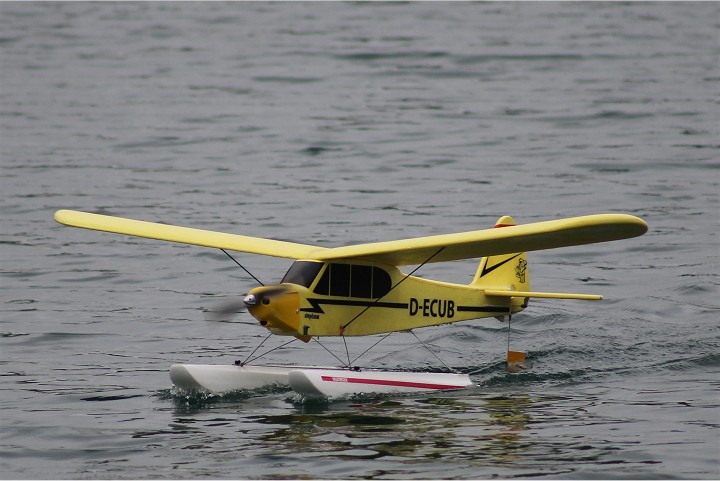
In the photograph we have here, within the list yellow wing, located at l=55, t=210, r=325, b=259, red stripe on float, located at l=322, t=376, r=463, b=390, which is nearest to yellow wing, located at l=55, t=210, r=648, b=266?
yellow wing, located at l=55, t=210, r=325, b=259

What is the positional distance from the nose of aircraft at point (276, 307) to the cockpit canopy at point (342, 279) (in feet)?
1.30

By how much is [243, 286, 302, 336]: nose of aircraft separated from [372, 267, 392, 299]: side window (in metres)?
1.34

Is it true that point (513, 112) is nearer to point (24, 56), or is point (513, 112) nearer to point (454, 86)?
point (454, 86)

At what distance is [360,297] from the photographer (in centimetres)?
1577

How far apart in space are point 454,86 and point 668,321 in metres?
27.4

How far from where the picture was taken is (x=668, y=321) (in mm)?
20141

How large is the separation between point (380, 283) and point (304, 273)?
120cm

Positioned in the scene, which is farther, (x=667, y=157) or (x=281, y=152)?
(x=281, y=152)

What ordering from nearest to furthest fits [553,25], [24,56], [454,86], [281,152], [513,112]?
1. [281,152]
2. [513,112]
3. [454,86]
4. [24,56]
5. [553,25]

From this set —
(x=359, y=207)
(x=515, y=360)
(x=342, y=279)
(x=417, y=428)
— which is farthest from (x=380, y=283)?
(x=359, y=207)

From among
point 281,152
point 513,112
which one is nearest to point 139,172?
point 281,152

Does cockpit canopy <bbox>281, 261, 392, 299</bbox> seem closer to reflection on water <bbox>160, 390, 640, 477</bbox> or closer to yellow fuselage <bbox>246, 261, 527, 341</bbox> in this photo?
yellow fuselage <bbox>246, 261, 527, 341</bbox>

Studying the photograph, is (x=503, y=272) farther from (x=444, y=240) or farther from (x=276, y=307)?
(x=276, y=307)

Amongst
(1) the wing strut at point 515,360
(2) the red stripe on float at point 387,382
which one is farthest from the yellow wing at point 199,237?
(1) the wing strut at point 515,360
